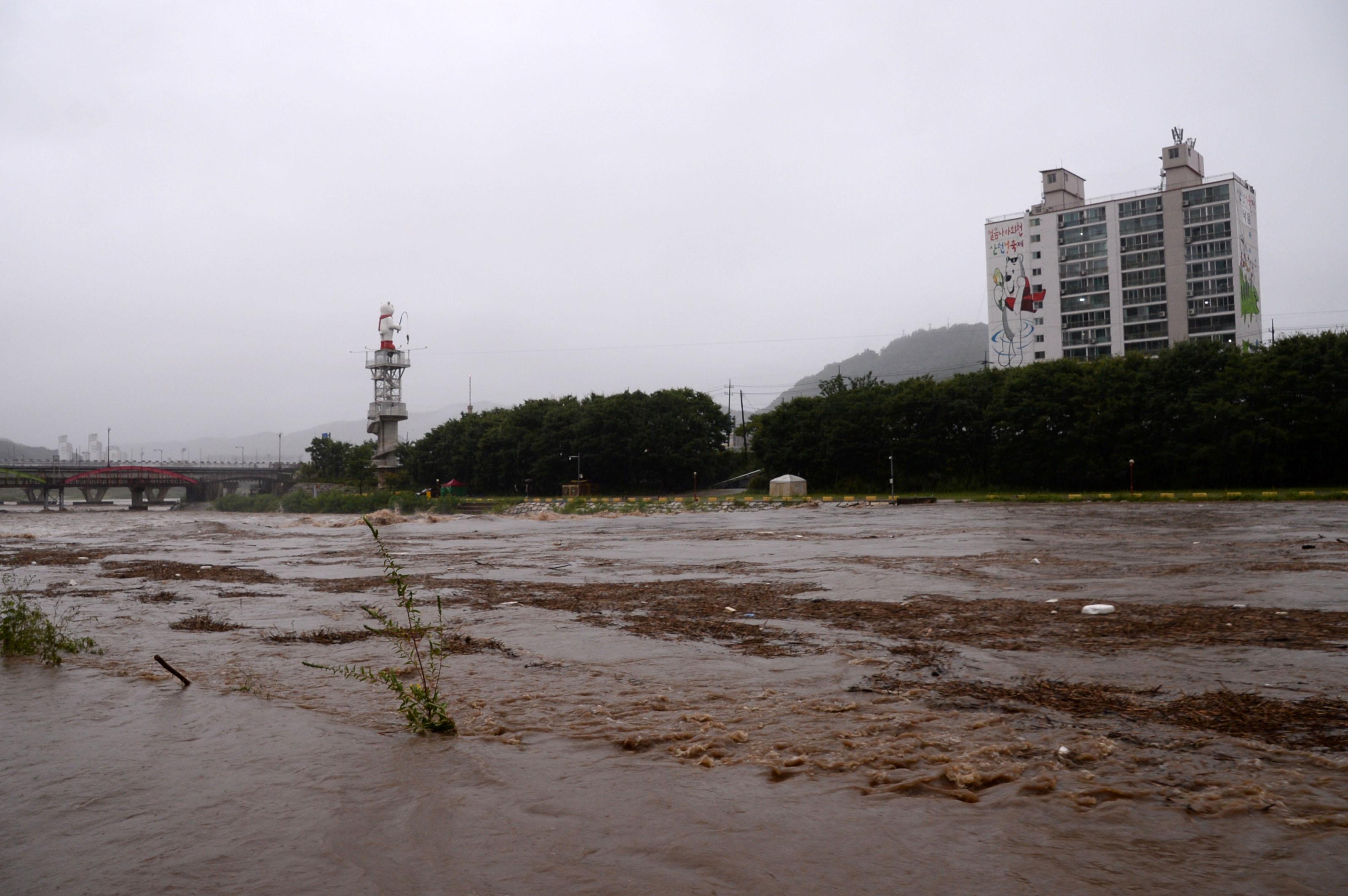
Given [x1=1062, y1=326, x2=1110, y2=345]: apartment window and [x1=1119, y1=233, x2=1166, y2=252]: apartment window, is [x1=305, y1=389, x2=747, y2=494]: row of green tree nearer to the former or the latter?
[x1=1062, y1=326, x2=1110, y2=345]: apartment window

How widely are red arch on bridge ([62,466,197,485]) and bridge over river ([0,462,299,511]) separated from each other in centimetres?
7

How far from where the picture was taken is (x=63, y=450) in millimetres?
162250

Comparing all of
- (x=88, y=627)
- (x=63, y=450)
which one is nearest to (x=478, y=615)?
(x=88, y=627)

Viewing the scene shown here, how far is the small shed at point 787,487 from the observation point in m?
66.8

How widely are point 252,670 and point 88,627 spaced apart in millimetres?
4597

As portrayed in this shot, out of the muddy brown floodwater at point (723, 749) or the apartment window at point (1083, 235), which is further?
the apartment window at point (1083, 235)

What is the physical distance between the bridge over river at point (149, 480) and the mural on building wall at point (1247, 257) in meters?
132

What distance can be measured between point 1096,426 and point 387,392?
87.4 meters

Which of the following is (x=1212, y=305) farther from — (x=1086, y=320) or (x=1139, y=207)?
(x=1139, y=207)

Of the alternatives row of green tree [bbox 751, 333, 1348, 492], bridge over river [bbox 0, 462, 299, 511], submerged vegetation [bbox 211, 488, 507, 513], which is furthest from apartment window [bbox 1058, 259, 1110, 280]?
bridge over river [bbox 0, 462, 299, 511]

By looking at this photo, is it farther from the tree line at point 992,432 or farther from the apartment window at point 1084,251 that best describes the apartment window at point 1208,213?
the tree line at point 992,432

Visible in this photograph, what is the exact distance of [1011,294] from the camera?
123m

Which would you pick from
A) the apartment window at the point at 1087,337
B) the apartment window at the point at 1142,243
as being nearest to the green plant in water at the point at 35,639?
the apartment window at the point at 1087,337

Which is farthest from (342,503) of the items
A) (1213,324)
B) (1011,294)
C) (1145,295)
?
(1213,324)
